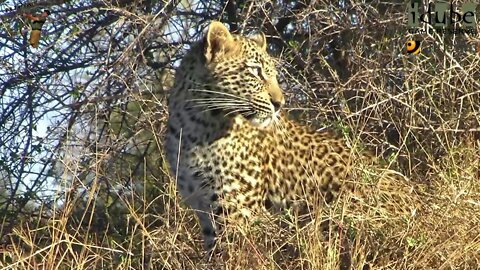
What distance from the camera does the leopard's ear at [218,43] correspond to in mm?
6398

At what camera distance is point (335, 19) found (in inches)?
289

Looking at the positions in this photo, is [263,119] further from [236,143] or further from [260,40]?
[260,40]

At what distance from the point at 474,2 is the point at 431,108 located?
766mm

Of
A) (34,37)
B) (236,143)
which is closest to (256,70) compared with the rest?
(236,143)

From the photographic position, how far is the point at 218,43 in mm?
6445

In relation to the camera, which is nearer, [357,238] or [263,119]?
[357,238]

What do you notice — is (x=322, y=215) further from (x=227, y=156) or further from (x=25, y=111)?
(x=25, y=111)
